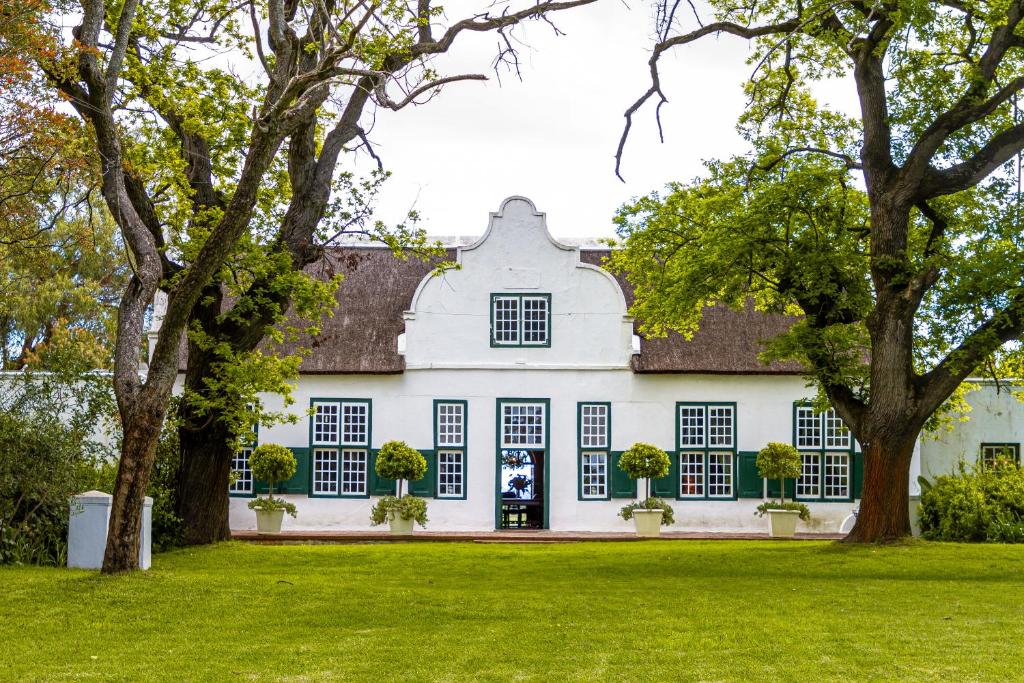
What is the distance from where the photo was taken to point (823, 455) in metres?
25.4

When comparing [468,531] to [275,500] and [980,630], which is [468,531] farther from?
[980,630]

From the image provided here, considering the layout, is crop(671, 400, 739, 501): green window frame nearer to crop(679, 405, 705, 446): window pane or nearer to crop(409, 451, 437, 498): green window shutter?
crop(679, 405, 705, 446): window pane

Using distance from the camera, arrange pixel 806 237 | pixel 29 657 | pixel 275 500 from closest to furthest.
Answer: pixel 29 657, pixel 806 237, pixel 275 500

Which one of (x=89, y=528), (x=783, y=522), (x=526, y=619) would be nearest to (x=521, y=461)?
(x=783, y=522)

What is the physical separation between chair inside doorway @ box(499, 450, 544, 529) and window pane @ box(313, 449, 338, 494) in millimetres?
3494

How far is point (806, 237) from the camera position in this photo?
17.9m

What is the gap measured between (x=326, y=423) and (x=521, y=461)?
4171 millimetres

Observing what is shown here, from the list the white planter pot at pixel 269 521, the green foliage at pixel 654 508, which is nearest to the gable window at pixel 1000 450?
Answer: the green foliage at pixel 654 508

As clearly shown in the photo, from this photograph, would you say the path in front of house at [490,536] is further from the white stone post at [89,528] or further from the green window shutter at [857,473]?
the white stone post at [89,528]

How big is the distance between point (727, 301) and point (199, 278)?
892cm

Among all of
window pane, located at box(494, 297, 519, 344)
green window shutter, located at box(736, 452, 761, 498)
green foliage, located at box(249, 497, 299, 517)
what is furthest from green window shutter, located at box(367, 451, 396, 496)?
green window shutter, located at box(736, 452, 761, 498)

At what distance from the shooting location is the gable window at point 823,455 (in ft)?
82.9

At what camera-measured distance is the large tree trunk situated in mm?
17453

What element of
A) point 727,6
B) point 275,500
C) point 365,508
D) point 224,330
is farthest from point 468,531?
point 727,6
